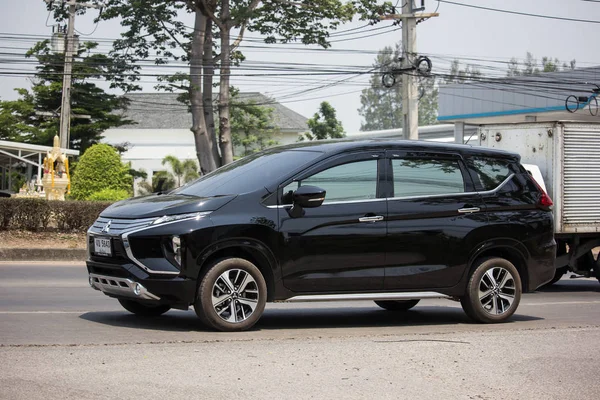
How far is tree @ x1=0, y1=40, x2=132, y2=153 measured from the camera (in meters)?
49.5

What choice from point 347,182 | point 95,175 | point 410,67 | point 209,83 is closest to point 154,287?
point 347,182

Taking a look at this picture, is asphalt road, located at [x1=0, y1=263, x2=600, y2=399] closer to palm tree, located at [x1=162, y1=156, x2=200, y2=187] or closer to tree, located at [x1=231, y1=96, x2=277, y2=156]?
palm tree, located at [x1=162, y1=156, x2=200, y2=187]

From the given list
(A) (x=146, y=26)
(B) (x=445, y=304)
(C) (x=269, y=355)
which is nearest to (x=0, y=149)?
(A) (x=146, y=26)

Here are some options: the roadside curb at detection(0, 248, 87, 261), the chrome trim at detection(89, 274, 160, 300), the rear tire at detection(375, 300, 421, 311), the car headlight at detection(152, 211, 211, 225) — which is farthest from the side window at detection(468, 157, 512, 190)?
the roadside curb at detection(0, 248, 87, 261)

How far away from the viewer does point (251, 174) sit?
905 cm

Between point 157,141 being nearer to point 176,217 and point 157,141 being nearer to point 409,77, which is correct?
point 409,77

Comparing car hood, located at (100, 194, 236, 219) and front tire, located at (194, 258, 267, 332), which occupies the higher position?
car hood, located at (100, 194, 236, 219)

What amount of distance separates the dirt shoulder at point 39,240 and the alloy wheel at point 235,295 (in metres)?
11.3

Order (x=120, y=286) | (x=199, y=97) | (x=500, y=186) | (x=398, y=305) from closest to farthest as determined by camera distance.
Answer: (x=120, y=286) → (x=500, y=186) → (x=398, y=305) → (x=199, y=97)

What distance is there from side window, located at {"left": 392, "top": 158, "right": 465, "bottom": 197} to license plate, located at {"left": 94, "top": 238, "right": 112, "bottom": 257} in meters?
2.86

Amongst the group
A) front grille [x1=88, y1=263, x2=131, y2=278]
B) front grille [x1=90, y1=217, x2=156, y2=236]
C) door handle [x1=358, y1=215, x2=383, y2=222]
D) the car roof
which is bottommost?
front grille [x1=88, y1=263, x2=131, y2=278]

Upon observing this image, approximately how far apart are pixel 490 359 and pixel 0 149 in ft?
136

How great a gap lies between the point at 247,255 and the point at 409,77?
2228 cm

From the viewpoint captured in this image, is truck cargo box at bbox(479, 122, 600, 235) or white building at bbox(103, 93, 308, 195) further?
white building at bbox(103, 93, 308, 195)
